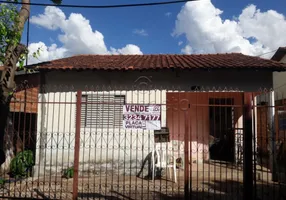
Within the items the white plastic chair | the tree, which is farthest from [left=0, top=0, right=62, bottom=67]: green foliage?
the white plastic chair

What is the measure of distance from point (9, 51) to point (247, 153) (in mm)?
4622

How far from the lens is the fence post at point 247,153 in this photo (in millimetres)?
4852

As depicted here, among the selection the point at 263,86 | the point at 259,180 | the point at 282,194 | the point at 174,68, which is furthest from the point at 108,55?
the point at 282,194

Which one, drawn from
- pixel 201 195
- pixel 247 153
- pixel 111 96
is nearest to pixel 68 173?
pixel 111 96

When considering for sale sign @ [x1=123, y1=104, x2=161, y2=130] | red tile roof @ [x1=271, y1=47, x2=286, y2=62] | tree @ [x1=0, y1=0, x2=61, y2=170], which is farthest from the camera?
red tile roof @ [x1=271, y1=47, x2=286, y2=62]

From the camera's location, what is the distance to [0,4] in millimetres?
6215

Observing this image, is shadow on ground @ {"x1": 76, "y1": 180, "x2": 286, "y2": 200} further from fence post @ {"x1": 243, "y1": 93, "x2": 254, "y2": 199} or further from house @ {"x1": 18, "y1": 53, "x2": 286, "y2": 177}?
house @ {"x1": 18, "y1": 53, "x2": 286, "y2": 177}

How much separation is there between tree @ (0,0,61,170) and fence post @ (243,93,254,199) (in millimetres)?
3948

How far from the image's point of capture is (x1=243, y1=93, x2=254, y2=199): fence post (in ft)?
15.9

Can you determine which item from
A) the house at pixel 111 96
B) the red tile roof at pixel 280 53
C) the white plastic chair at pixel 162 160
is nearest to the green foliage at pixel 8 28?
the house at pixel 111 96

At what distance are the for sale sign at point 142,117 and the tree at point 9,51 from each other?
2097mm

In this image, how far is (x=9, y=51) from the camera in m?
5.20

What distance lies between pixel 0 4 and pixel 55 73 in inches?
106

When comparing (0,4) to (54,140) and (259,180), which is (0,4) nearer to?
(54,140)
